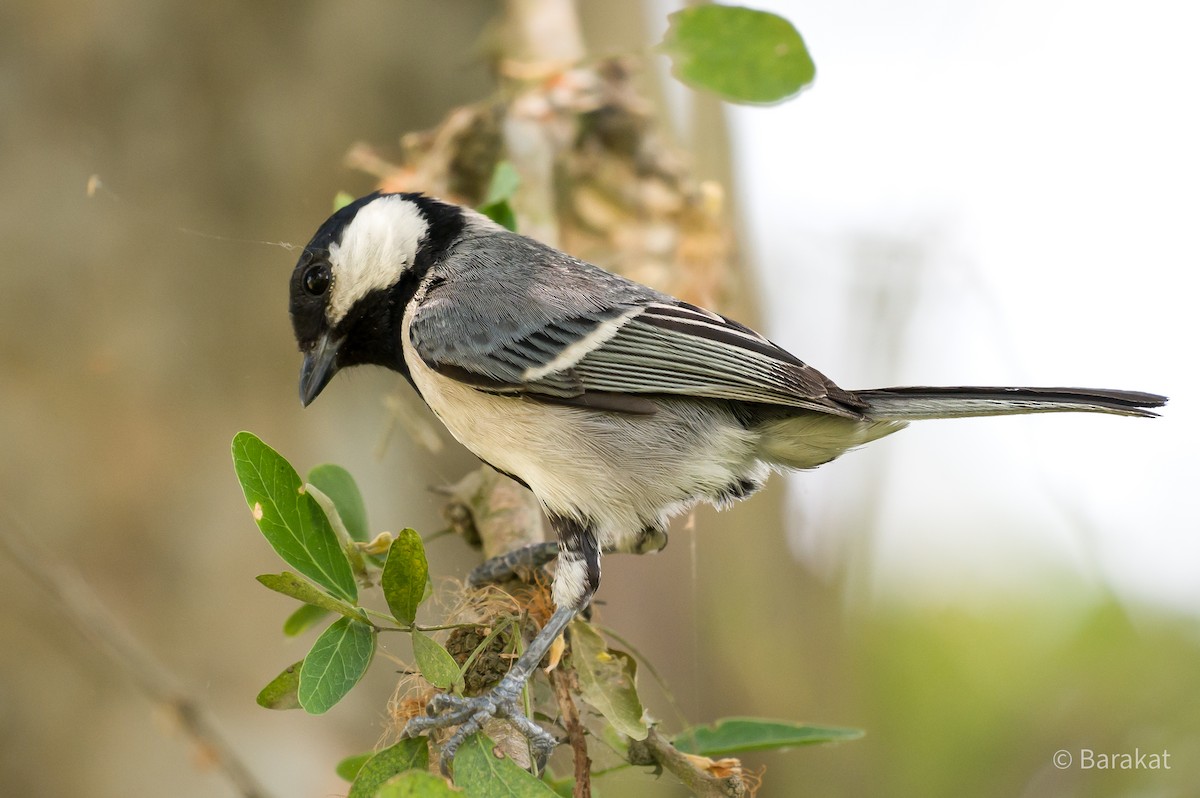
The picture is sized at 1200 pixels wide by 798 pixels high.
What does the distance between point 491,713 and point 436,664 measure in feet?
0.61

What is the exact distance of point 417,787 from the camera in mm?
1022

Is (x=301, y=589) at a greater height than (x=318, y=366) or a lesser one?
lesser

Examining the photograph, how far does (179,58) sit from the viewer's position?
254 centimetres

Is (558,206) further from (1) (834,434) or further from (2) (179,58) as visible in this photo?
(1) (834,434)

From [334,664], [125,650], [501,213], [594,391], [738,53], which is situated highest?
[738,53]

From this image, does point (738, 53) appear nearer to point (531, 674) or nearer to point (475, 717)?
point (531, 674)

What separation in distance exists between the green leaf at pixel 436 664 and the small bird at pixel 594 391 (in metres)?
0.41

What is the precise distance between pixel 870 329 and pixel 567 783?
2223mm

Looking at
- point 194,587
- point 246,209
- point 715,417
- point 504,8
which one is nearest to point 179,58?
point 246,209

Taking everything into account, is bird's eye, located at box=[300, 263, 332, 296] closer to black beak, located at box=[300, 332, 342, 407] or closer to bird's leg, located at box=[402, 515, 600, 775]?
black beak, located at box=[300, 332, 342, 407]

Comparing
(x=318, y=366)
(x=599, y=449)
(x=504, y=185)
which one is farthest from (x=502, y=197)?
(x=599, y=449)

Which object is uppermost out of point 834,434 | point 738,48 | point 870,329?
point 738,48

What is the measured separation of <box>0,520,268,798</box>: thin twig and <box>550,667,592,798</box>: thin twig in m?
0.83

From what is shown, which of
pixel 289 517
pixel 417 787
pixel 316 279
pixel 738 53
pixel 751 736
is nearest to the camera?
pixel 417 787
